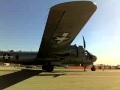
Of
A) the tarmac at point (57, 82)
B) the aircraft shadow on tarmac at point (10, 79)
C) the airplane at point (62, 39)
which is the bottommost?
the tarmac at point (57, 82)

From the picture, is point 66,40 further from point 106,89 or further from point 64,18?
point 106,89

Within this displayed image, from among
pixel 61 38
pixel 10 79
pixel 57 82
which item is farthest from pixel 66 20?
pixel 10 79

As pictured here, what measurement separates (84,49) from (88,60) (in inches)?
126

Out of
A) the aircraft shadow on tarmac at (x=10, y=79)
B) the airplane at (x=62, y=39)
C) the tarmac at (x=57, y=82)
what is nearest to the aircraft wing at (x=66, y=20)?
the airplane at (x=62, y=39)

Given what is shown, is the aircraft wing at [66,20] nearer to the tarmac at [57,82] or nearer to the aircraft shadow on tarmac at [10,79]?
the tarmac at [57,82]

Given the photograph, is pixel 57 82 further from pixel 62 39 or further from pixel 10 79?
pixel 62 39

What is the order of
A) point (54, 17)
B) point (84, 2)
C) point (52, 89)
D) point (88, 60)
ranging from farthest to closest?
point (88, 60)
point (54, 17)
point (52, 89)
point (84, 2)

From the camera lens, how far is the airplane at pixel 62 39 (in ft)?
42.1

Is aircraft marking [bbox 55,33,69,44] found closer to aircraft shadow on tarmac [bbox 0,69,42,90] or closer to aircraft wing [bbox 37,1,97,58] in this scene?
aircraft wing [bbox 37,1,97,58]

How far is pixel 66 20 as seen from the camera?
14.9 metres

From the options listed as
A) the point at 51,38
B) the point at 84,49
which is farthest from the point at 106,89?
the point at 84,49

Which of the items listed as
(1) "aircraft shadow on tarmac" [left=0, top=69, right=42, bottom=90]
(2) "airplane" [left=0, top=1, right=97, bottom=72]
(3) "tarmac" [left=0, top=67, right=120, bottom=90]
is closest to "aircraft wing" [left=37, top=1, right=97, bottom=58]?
(2) "airplane" [left=0, top=1, right=97, bottom=72]

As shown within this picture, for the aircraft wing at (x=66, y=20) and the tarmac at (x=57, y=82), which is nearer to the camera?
the aircraft wing at (x=66, y=20)

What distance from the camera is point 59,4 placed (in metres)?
12.1
